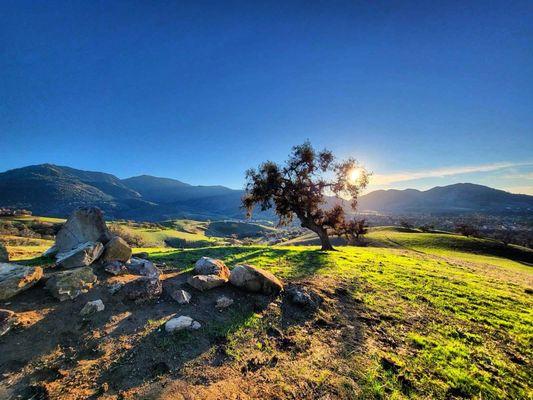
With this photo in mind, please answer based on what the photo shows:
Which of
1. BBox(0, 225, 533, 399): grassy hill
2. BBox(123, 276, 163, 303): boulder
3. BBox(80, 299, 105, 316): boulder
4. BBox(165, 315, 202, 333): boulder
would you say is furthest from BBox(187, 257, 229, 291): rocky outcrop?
BBox(80, 299, 105, 316): boulder

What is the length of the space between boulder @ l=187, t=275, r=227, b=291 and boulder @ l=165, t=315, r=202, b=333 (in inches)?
121

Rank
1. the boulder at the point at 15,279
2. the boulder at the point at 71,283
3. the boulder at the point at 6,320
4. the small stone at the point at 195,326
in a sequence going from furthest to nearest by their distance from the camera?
1. the boulder at the point at 71,283
2. the boulder at the point at 15,279
3. the small stone at the point at 195,326
4. the boulder at the point at 6,320

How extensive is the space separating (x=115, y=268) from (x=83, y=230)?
19.0 ft

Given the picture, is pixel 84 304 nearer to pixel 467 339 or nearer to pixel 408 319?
pixel 408 319

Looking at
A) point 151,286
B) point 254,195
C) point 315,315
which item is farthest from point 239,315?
point 254,195

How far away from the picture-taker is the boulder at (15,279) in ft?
37.9

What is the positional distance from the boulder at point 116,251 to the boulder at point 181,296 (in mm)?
5379

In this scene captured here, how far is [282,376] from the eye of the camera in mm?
8961

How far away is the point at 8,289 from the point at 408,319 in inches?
782

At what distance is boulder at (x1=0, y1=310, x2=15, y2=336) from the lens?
31.3 feet

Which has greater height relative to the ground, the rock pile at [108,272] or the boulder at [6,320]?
the rock pile at [108,272]

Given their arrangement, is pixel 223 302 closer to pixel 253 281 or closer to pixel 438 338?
pixel 253 281

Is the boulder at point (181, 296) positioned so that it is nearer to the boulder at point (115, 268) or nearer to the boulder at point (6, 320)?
the boulder at point (115, 268)

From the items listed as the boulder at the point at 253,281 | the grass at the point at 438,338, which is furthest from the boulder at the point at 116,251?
the boulder at the point at 253,281
